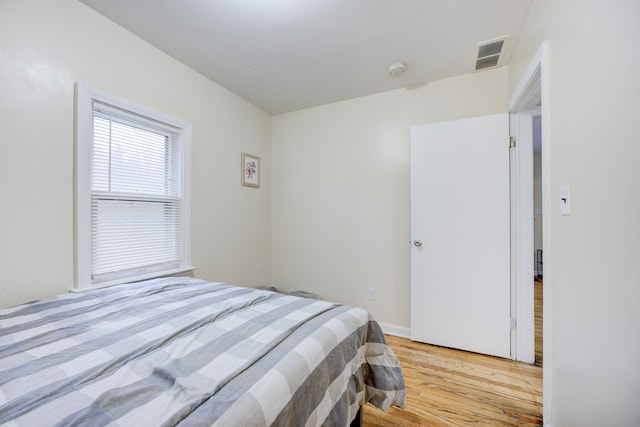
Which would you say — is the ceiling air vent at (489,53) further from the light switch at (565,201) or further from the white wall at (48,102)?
the white wall at (48,102)

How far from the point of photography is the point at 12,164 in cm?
131

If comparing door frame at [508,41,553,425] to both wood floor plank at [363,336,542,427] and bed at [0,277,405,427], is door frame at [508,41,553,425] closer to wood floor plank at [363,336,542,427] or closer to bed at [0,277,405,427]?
wood floor plank at [363,336,542,427]

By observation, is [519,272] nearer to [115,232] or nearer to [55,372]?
[55,372]

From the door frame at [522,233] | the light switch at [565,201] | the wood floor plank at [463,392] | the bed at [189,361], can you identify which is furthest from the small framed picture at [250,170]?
the light switch at [565,201]

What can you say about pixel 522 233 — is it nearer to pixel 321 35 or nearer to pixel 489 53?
pixel 489 53

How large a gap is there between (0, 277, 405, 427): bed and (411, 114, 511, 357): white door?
123 cm

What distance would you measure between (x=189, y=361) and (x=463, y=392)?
1.75 meters

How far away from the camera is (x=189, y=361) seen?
783 millimetres

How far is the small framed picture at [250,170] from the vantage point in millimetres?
2814

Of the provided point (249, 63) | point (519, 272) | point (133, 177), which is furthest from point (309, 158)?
point (519, 272)

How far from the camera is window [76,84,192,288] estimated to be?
5.14ft

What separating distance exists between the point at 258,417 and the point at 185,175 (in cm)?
203

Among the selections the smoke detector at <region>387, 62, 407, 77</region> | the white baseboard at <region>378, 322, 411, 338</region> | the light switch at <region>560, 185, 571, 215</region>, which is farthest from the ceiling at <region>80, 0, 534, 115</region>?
the white baseboard at <region>378, 322, 411, 338</region>

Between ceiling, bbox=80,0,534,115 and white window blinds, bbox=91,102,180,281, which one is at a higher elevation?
ceiling, bbox=80,0,534,115
